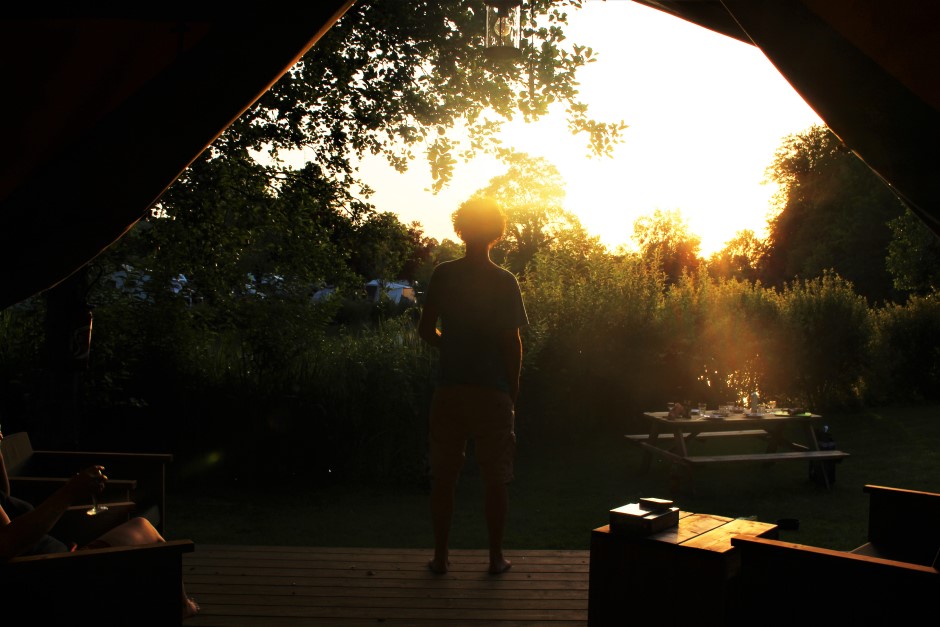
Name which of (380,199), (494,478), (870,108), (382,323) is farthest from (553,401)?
(870,108)

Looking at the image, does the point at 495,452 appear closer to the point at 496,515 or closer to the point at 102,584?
the point at 496,515

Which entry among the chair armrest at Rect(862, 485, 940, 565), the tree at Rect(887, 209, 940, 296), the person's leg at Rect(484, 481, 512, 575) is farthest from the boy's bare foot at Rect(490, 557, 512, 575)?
the tree at Rect(887, 209, 940, 296)

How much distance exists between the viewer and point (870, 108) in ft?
8.35

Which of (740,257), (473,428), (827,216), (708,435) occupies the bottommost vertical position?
(708,435)

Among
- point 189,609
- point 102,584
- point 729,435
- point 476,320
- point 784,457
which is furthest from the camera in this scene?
Answer: point 729,435

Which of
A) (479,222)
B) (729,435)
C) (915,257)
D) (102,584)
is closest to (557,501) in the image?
(729,435)

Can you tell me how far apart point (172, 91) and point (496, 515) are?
261cm

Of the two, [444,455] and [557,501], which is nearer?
[444,455]

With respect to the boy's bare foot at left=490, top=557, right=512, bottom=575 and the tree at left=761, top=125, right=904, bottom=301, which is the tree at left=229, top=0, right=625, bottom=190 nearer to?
the boy's bare foot at left=490, top=557, right=512, bottom=575

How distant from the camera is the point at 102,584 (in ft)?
8.36

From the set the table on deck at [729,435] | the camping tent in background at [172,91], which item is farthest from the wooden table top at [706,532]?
the table on deck at [729,435]

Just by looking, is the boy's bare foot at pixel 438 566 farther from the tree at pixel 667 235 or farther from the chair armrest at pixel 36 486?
the tree at pixel 667 235

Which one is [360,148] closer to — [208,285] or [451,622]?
[208,285]

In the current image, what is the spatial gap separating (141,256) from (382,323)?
2.72 metres
